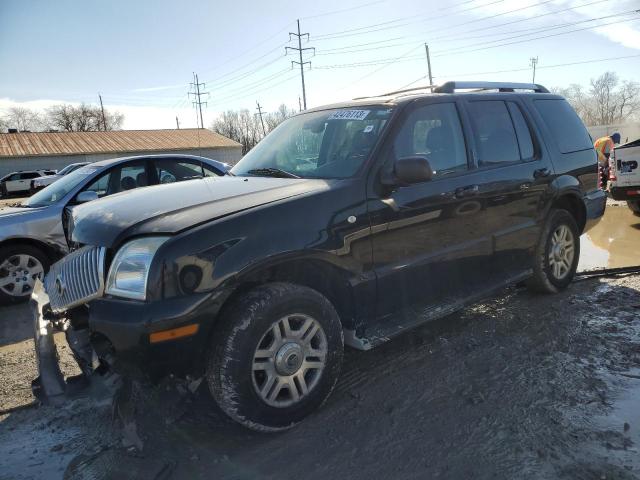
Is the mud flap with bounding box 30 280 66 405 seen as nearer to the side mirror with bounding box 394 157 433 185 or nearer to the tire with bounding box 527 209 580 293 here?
the side mirror with bounding box 394 157 433 185

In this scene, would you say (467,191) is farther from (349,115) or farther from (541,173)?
(541,173)

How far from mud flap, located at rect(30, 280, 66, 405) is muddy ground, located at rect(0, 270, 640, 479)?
0.21m

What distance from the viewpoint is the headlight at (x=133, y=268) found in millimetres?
2498

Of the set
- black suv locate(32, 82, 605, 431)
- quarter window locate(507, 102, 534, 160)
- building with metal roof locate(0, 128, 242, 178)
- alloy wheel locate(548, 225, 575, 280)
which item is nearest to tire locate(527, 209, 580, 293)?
alloy wheel locate(548, 225, 575, 280)

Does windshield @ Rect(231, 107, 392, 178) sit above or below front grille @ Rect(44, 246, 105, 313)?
above

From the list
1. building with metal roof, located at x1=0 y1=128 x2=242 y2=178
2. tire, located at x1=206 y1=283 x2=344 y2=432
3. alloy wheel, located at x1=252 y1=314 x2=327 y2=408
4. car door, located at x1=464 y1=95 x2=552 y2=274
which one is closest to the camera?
tire, located at x1=206 y1=283 x2=344 y2=432

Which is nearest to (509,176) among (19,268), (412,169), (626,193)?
(412,169)

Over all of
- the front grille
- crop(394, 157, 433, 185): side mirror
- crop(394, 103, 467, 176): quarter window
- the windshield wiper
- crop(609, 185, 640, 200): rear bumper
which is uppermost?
crop(394, 103, 467, 176): quarter window

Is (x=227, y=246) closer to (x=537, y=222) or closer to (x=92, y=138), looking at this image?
(x=537, y=222)

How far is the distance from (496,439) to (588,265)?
14.6 ft

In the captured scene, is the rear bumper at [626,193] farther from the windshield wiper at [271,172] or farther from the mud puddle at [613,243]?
the windshield wiper at [271,172]

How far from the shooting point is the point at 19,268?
590 centimetres

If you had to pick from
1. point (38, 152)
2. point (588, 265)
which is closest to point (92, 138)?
point (38, 152)

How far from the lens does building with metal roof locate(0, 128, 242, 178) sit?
4131 cm
